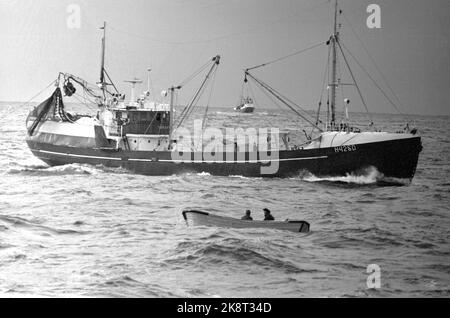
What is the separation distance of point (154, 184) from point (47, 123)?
47.3ft

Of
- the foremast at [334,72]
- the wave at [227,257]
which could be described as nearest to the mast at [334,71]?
the foremast at [334,72]

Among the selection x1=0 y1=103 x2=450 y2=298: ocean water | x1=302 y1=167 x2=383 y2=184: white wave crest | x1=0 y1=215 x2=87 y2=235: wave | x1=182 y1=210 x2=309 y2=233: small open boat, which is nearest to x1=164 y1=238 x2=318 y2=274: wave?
x1=0 y1=103 x2=450 y2=298: ocean water

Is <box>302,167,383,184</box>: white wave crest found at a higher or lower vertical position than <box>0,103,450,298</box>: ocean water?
higher

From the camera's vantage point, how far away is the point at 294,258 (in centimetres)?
2284

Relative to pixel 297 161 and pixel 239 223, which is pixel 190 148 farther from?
pixel 239 223

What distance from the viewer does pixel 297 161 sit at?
4366cm

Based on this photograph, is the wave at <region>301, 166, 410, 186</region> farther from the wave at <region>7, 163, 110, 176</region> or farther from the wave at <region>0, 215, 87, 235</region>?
the wave at <region>0, 215, 87, 235</region>

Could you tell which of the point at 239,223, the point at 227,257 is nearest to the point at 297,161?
the point at 239,223

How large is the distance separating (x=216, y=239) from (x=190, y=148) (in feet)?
72.6

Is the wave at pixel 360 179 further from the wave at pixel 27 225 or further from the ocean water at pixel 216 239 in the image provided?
the wave at pixel 27 225

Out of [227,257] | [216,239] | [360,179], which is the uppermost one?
[360,179]

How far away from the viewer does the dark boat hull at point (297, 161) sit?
139ft

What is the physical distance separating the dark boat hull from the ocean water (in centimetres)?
96

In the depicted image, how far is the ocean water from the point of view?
19562 mm
